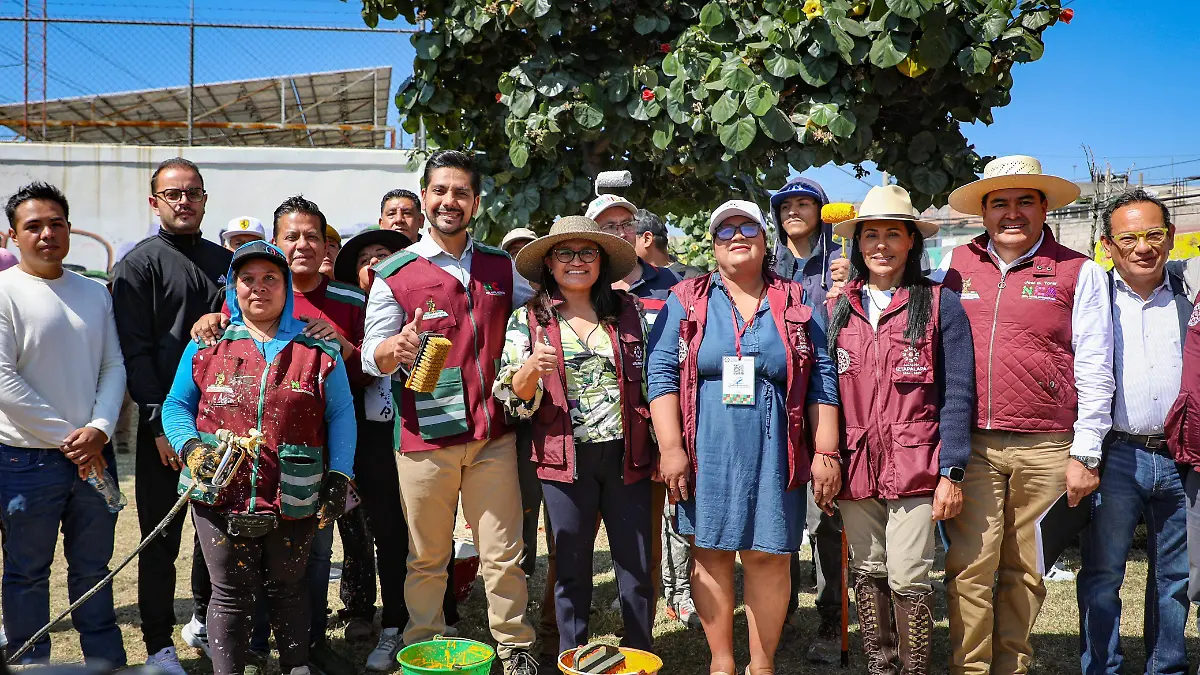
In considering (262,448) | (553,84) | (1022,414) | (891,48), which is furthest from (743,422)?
(553,84)

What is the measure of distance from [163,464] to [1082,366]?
401 cm

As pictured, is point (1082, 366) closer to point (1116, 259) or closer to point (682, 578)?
point (1116, 259)

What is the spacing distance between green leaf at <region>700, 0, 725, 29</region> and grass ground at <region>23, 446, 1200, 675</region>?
136 inches

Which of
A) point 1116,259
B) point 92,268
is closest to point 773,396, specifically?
point 1116,259

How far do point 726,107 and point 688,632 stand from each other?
2949 millimetres

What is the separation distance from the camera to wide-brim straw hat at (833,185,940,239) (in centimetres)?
376

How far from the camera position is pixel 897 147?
582 cm

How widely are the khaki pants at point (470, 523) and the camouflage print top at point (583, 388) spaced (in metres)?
0.29

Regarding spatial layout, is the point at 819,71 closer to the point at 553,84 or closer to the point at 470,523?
the point at 553,84

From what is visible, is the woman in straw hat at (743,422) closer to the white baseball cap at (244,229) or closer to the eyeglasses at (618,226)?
the eyeglasses at (618,226)

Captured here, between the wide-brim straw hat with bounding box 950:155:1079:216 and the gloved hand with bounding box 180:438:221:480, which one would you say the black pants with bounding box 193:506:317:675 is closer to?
the gloved hand with bounding box 180:438:221:480

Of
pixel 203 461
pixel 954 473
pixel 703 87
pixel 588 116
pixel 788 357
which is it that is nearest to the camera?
pixel 203 461

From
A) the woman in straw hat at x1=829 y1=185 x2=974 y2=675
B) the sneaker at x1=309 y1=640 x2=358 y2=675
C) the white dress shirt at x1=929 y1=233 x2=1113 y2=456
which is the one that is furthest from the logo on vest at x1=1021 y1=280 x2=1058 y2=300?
the sneaker at x1=309 y1=640 x2=358 y2=675

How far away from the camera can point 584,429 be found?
3822 millimetres
